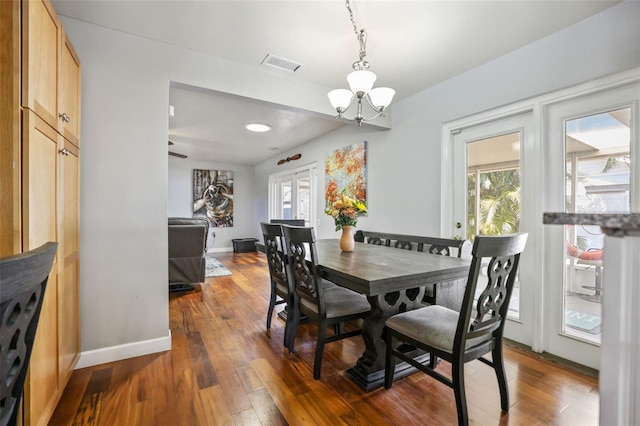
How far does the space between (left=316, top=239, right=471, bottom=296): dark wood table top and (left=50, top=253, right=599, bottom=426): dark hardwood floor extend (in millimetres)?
670

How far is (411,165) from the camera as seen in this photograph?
129 inches

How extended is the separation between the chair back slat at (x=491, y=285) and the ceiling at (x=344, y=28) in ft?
5.04

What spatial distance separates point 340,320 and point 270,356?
0.69 metres

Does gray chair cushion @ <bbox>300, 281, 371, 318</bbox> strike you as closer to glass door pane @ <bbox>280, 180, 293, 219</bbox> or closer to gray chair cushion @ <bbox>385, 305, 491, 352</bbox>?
gray chair cushion @ <bbox>385, 305, 491, 352</bbox>

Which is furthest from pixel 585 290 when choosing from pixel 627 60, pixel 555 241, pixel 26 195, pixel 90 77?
pixel 90 77

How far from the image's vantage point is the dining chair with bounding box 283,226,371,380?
1830 millimetres

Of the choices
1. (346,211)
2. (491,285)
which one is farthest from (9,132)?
(491,285)

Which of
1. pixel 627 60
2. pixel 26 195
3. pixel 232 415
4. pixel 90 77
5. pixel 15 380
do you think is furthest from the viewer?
pixel 90 77

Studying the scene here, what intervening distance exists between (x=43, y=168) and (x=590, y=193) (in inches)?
127

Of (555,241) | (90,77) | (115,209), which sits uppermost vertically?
(90,77)

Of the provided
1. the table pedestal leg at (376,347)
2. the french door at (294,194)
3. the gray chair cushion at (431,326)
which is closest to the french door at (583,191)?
the gray chair cushion at (431,326)

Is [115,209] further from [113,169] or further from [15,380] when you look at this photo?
[15,380]

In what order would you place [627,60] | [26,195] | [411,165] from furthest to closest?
[411,165] → [627,60] → [26,195]

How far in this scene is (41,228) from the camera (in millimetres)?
1309
